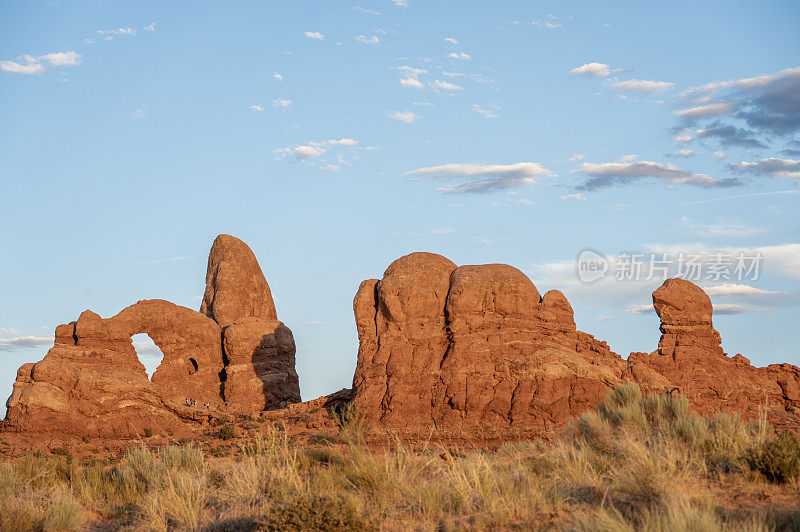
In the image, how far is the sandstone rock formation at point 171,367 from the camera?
2272 cm

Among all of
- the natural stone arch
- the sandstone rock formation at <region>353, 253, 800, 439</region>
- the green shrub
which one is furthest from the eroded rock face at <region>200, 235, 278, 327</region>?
the green shrub

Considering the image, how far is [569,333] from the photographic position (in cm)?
2231

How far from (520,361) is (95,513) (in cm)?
1179

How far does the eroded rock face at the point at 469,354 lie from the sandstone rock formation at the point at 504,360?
0.10ft

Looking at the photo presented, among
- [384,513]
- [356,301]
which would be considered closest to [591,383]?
[356,301]

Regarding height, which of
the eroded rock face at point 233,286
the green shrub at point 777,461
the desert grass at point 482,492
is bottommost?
the desert grass at point 482,492

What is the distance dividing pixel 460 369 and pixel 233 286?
1471 centimetres

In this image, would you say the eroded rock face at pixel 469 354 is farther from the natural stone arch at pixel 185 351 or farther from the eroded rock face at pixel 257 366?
the natural stone arch at pixel 185 351

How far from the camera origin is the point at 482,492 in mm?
9891

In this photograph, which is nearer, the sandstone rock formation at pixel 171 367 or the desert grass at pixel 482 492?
the desert grass at pixel 482 492

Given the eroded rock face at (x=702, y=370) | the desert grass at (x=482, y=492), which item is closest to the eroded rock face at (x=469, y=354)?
the eroded rock face at (x=702, y=370)

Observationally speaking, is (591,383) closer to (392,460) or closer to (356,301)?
(356,301)

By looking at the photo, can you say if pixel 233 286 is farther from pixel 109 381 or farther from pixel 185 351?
pixel 109 381

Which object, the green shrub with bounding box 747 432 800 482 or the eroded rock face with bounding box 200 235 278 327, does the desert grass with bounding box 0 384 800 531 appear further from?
the eroded rock face with bounding box 200 235 278 327
